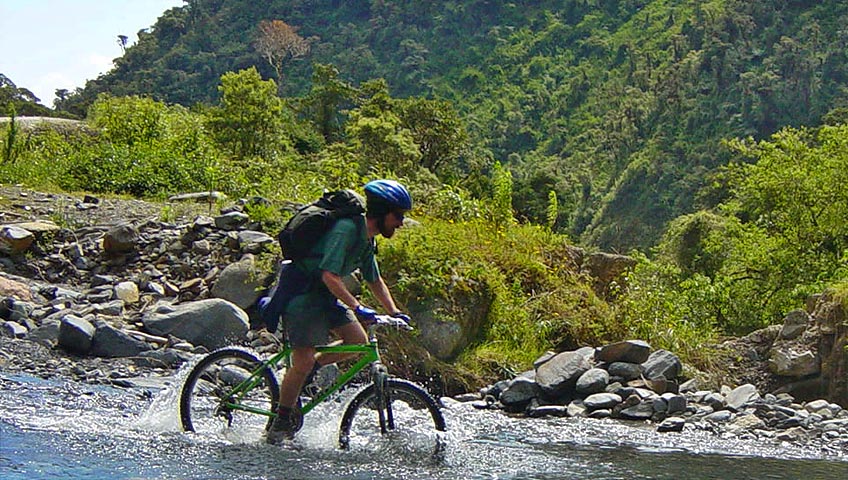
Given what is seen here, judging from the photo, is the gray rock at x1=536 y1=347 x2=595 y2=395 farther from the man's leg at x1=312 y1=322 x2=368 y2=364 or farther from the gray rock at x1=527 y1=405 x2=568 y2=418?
the man's leg at x1=312 y1=322 x2=368 y2=364

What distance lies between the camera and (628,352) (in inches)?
417

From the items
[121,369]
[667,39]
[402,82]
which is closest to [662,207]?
[667,39]

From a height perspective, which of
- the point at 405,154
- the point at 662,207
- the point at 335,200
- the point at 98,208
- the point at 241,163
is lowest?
the point at 335,200

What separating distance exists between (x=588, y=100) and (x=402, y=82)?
2204 centimetres

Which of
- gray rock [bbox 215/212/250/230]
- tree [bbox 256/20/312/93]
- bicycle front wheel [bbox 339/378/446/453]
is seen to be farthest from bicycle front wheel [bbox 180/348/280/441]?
tree [bbox 256/20/312/93]

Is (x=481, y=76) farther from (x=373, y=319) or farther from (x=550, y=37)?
(x=373, y=319)

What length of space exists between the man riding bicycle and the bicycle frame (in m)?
0.07

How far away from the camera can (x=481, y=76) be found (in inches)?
3607

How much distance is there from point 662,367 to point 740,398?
2.89 feet

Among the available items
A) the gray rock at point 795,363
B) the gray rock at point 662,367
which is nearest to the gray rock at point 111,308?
the gray rock at point 662,367

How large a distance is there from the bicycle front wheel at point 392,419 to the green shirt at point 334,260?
712 millimetres

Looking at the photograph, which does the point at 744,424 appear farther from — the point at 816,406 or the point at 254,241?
the point at 254,241

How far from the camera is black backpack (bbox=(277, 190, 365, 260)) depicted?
622cm

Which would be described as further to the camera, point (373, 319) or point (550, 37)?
point (550, 37)
